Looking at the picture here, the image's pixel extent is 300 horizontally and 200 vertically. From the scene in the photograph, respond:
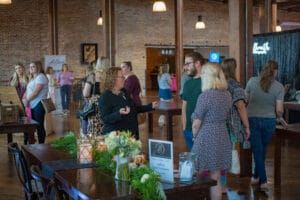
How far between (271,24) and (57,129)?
6.96m

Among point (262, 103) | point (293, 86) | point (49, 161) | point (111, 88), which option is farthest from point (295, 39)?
point (49, 161)

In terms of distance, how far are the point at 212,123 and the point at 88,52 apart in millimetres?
13793

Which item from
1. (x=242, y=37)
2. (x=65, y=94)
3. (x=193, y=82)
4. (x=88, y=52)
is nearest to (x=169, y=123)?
(x=242, y=37)

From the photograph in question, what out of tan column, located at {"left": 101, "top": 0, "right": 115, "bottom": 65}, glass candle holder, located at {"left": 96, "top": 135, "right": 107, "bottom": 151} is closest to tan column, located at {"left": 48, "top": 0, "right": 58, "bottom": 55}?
tan column, located at {"left": 101, "top": 0, "right": 115, "bottom": 65}

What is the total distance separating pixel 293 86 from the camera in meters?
9.66

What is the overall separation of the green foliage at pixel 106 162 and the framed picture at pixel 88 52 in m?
14.0

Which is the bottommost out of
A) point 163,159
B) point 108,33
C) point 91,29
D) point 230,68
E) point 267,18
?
point 163,159

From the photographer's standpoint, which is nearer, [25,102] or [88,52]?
[25,102]

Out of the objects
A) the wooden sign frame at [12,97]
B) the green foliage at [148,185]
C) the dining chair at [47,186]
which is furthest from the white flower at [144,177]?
the wooden sign frame at [12,97]

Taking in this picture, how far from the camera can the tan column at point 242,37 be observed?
5.66m

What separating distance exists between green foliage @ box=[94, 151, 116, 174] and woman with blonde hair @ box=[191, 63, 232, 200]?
88 centimetres

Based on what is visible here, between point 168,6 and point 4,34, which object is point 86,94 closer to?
point 4,34

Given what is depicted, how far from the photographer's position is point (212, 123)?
3.58 meters

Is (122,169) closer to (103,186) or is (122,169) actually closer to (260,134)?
(103,186)
